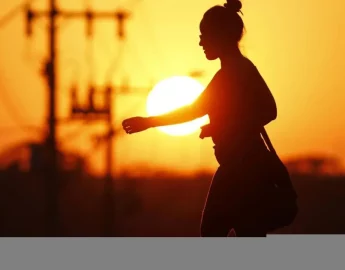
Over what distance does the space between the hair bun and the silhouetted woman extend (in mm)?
67

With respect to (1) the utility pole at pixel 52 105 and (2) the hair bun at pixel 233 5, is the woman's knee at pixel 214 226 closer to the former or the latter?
(2) the hair bun at pixel 233 5

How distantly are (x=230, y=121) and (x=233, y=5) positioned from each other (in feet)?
2.78

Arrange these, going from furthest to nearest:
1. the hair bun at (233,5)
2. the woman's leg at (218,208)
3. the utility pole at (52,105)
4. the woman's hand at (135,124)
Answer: the utility pole at (52,105) < the hair bun at (233,5) < the woman's leg at (218,208) < the woman's hand at (135,124)

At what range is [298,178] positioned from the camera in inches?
2630

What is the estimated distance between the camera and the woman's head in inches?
364

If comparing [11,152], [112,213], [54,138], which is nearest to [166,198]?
[11,152]

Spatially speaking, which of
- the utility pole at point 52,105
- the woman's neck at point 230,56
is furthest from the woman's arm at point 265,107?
the utility pole at point 52,105

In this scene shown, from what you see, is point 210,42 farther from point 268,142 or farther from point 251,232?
point 251,232

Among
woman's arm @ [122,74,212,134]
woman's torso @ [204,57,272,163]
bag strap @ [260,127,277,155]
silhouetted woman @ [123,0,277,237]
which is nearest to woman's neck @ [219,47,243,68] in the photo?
silhouetted woman @ [123,0,277,237]

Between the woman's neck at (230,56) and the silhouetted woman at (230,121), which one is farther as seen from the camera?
the woman's neck at (230,56)

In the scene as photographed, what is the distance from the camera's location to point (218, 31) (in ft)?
30.3

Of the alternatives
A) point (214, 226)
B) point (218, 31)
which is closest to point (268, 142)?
point (214, 226)

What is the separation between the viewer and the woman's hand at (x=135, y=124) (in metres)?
9.06

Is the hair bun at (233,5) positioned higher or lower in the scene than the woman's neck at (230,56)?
higher
